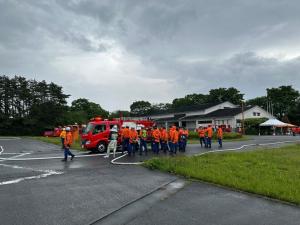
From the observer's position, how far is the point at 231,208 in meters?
7.39

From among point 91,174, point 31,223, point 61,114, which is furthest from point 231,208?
point 61,114

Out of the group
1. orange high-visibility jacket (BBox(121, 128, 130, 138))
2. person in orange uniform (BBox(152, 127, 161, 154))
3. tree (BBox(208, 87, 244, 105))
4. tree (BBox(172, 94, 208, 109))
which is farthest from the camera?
tree (BBox(172, 94, 208, 109))

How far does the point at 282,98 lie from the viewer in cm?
9575

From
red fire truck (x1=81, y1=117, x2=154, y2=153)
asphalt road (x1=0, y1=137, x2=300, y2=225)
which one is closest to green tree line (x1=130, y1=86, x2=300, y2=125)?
red fire truck (x1=81, y1=117, x2=154, y2=153)

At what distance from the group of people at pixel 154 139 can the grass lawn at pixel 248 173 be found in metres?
4.84

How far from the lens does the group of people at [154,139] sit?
765 inches

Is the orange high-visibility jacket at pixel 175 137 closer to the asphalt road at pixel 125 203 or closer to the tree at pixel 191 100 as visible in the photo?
the asphalt road at pixel 125 203

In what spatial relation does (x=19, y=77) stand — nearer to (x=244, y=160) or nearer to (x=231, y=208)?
(x=244, y=160)

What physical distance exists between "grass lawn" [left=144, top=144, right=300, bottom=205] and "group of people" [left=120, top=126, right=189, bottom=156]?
15.9 feet

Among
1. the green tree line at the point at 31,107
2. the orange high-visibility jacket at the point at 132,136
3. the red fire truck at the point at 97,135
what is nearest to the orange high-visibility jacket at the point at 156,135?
the orange high-visibility jacket at the point at 132,136

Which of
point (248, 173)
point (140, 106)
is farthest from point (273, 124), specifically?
point (140, 106)

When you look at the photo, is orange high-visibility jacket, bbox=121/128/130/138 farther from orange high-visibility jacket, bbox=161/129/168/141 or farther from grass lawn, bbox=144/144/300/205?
grass lawn, bbox=144/144/300/205

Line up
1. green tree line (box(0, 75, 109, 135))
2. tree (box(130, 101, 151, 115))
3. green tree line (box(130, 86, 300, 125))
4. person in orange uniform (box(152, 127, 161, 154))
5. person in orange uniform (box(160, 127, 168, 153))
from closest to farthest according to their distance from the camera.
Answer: person in orange uniform (box(152, 127, 161, 154)), person in orange uniform (box(160, 127, 168, 153)), green tree line (box(0, 75, 109, 135)), green tree line (box(130, 86, 300, 125)), tree (box(130, 101, 151, 115))

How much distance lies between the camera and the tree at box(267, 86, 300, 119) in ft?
309
